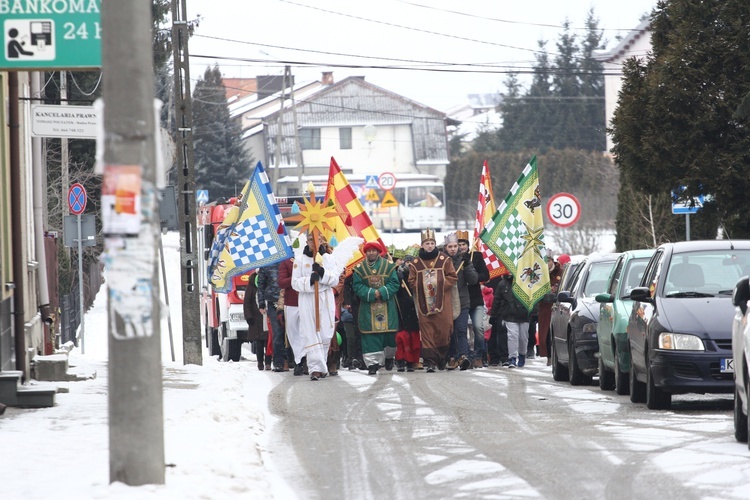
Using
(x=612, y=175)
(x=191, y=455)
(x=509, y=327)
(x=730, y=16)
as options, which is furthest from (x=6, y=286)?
(x=612, y=175)

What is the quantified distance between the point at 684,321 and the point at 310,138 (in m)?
90.2

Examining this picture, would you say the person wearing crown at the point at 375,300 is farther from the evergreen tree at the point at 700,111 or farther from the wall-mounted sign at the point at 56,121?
the evergreen tree at the point at 700,111

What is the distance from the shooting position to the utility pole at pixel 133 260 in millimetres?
7441

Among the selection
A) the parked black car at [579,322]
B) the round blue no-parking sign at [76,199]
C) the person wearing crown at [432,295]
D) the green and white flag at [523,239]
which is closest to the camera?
the parked black car at [579,322]

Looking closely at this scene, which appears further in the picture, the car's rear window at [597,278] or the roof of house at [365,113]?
the roof of house at [365,113]

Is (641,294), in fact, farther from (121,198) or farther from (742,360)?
(121,198)

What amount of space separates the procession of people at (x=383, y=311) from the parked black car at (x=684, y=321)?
542 centimetres

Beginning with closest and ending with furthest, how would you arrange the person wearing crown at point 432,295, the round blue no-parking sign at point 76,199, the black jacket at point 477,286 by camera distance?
the person wearing crown at point 432,295, the black jacket at point 477,286, the round blue no-parking sign at point 76,199

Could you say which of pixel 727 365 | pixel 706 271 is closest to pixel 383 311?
pixel 706 271

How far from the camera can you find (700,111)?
2352 centimetres

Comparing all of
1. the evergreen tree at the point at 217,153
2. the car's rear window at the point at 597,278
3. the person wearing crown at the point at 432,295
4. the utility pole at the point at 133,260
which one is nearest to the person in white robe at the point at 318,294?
the person wearing crown at the point at 432,295

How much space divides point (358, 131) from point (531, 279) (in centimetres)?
8148

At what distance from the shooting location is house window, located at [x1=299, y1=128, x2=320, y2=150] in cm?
10225

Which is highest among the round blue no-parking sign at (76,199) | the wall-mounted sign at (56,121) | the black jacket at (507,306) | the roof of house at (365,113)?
the roof of house at (365,113)
